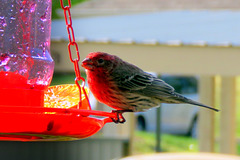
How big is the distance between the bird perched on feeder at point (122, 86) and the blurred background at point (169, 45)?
7.96 feet

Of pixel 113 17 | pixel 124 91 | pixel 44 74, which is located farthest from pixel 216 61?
pixel 44 74

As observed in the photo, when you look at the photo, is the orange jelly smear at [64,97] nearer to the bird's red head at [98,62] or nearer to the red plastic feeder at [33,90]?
the red plastic feeder at [33,90]

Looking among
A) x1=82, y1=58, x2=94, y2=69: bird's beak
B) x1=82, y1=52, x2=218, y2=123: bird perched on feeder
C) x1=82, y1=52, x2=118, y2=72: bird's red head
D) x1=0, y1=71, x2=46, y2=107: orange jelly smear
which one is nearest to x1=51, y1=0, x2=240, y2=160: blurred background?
x1=82, y1=52, x2=218, y2=123: bird perched on feeder

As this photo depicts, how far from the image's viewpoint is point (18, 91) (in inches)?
102

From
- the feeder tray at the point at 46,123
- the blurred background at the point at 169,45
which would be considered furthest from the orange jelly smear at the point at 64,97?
the blurred background at the point at 169,45

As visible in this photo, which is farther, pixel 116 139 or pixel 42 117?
pixel 116 139

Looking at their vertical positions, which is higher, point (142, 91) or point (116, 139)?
point (142, 91)

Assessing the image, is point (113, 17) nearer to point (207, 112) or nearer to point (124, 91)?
point (207, 112)

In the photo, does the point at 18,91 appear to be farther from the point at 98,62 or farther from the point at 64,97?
the point at 98,62

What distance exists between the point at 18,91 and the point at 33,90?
0.38 feet

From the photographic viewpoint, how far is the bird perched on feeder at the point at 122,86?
323cm

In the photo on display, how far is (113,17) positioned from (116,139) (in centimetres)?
209

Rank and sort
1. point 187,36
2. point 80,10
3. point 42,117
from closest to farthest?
point 42,117 < point 187,36 < point 80,10

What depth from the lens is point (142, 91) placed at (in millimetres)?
3701
